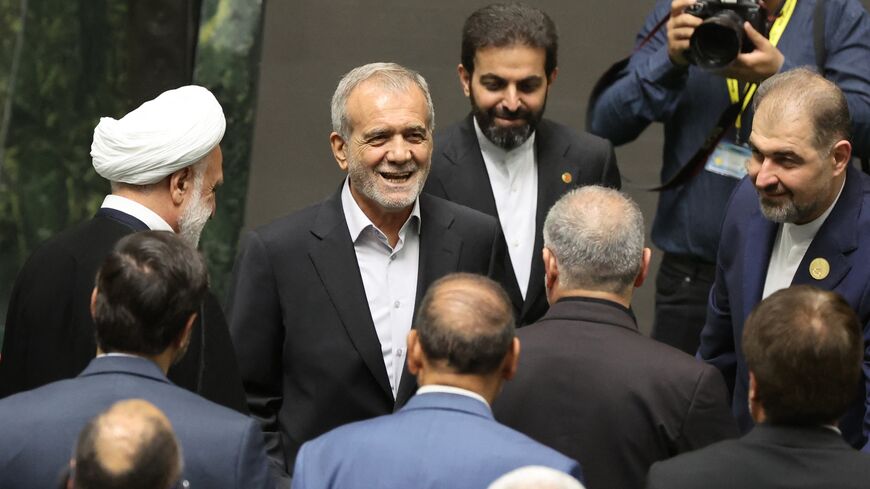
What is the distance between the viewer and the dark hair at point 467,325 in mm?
3383

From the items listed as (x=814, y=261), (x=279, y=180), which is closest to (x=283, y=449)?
(x=814, y=261)

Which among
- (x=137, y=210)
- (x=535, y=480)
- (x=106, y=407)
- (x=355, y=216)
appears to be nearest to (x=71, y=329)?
(x=137, y=210)

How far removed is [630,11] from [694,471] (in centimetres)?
430

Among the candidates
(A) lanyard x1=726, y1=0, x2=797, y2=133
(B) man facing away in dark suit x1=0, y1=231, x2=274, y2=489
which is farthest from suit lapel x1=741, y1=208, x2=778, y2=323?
(B) man facing away in dark suit x1=0, y1=231, x2=274, y2=489

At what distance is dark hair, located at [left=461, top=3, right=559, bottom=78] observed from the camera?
5.35 metres

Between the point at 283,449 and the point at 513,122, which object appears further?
the point at 513,122

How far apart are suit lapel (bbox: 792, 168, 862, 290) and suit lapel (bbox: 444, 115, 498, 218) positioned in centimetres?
117

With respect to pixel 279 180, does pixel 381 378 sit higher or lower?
higher

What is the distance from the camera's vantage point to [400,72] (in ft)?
15.6

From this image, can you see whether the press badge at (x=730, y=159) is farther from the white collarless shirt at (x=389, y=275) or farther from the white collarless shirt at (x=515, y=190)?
the white collarless shirt at (x=389, y=275)

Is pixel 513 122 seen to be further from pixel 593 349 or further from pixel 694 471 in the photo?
pixel 694 471

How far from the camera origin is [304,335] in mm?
4555

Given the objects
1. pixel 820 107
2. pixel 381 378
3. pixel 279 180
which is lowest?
pixel 279 180

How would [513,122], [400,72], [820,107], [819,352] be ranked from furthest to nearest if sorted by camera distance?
[513,122], [400,72], [820,107], [819,352]
